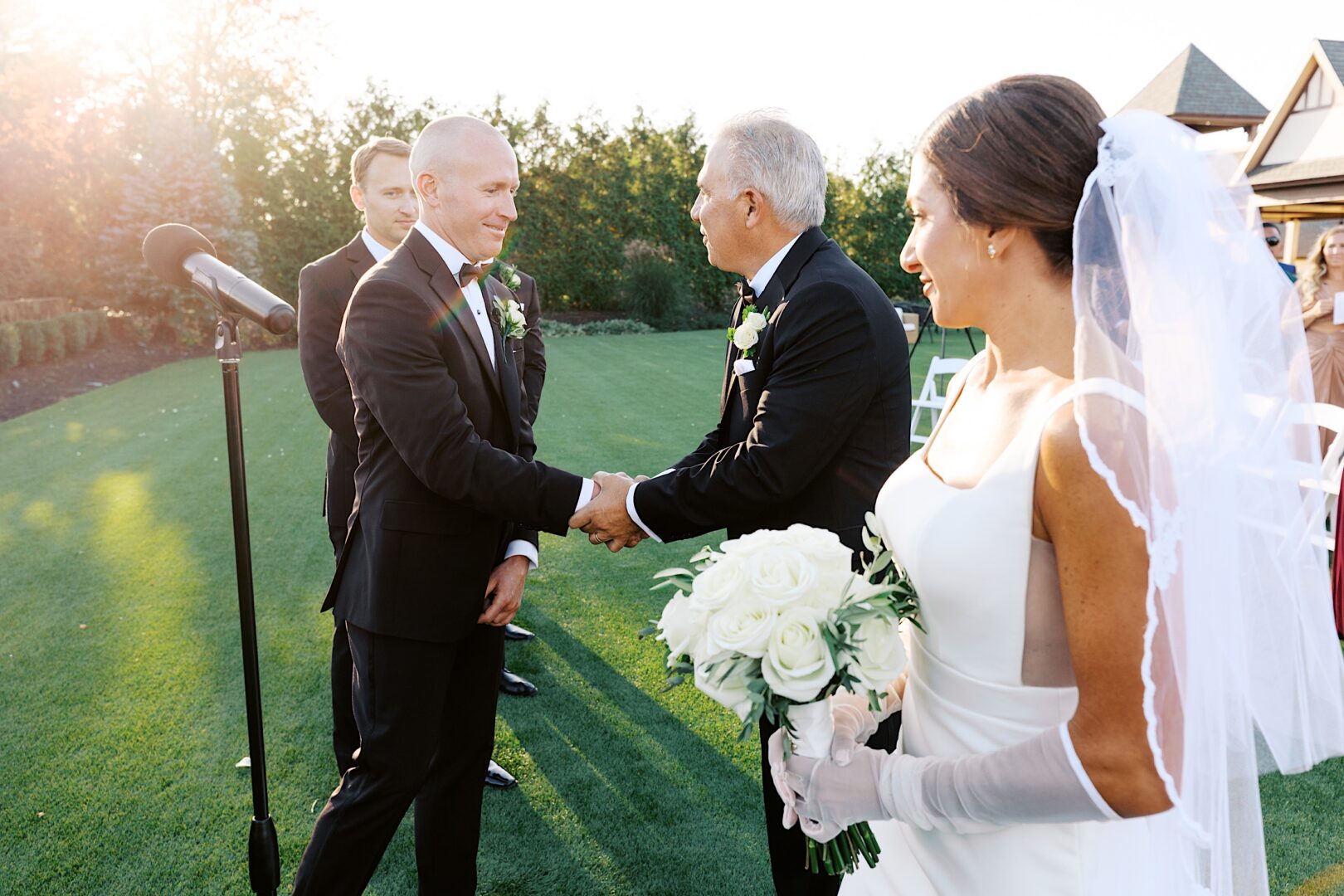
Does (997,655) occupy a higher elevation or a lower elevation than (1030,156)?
lower

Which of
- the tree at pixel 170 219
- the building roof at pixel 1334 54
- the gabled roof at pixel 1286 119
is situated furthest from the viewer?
the tree at pixel 170 219

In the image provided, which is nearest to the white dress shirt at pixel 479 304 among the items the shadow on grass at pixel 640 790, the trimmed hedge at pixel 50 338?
the shadow on grass at pixel 640 790

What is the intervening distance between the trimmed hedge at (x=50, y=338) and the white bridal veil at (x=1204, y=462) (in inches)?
771

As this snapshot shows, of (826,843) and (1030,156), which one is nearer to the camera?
(1030,156)

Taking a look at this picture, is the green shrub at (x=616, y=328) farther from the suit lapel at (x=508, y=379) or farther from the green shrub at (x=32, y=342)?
the suit lapel at (x=508, y=379)

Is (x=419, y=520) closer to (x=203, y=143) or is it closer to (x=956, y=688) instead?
(x=956, y=688)

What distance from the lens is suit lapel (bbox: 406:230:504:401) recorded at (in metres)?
2.69

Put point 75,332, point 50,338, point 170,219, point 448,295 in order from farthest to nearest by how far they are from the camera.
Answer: point 170,219 < point 75,332 < point 50,338 < point 448,295

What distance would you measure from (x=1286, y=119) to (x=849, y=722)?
90.3ft

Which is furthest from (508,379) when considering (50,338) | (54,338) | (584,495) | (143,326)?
(143,326)

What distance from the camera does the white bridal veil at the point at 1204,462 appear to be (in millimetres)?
1389

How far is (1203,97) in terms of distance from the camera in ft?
111

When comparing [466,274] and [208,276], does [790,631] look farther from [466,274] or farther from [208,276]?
[208,276]

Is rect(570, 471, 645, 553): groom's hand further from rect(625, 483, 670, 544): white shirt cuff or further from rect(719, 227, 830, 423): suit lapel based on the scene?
rect(719, 227, 830, 423): suit lapel
